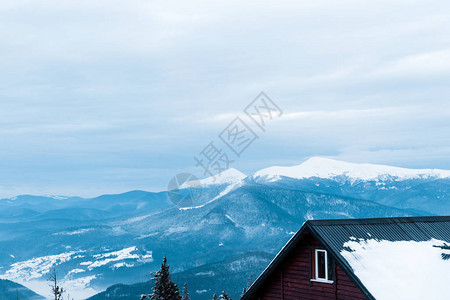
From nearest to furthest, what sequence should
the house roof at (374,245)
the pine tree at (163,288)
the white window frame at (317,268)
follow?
1. the house roof at (374,245)
2. the white window frame at (317,268)
3. the pine tree at (163,288)

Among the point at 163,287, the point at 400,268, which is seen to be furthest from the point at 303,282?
the point at 163,287

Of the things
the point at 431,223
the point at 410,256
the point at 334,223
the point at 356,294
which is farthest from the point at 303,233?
the point at 431,223

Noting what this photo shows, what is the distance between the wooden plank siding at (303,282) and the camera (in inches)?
1019

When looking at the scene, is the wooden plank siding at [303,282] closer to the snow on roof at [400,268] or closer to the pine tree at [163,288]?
the snow on roof at [400,268]

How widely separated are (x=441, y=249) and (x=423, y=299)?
4.64 metres

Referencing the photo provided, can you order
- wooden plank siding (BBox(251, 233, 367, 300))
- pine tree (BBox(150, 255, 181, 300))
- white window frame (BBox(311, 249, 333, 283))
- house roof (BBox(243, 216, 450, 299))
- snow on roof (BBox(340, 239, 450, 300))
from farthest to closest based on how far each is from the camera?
1. pine tree (BBox(150, 255, 181, 300))
2. white window frame (BBox(311, 249, 333, 283))
3. wooden plank siding (BBox(251, 233, 367, 300))
4. house roof (BBox(243, 216, 450, 299))
5. snow on roof (BBox(340, 239, 450, 300))

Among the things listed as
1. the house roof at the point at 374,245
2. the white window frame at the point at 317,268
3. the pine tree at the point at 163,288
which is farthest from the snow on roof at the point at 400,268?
the pine tree at the point at 163,288

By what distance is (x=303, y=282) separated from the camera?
27828 mm

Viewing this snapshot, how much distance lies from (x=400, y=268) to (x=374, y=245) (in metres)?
1.65

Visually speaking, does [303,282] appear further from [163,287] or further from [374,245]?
[163,287]

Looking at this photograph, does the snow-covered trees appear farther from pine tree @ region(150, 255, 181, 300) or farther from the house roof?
the house roof

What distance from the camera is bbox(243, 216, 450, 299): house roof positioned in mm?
25141

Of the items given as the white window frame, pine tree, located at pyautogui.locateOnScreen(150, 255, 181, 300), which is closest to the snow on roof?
the white window frame

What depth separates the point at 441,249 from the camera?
28.3 meters
